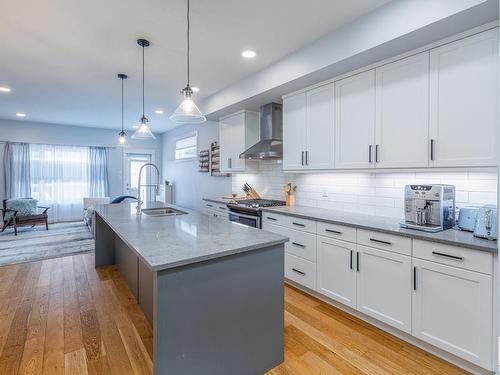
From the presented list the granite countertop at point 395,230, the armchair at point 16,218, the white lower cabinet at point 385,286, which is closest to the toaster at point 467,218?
the granite countertop at point 395,230

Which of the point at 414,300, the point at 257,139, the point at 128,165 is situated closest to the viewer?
the point at 414,300

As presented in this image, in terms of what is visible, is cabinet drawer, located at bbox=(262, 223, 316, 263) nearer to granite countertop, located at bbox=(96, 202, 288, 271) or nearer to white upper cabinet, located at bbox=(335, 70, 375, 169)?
white upper cabinet, located at bbox=(335, 70, 375, 169)

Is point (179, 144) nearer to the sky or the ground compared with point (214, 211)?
nearer to the sky

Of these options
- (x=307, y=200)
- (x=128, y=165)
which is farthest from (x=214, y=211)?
(x=128, y=165)

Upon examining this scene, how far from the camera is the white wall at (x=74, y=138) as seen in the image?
6.68 meters

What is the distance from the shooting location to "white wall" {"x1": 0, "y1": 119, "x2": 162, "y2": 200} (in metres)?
6.68

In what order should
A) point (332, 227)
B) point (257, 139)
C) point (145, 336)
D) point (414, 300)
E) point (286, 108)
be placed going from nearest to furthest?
point (414, 300), point (145, 336), point (332, 227), point (286, 108), point (257, 139)

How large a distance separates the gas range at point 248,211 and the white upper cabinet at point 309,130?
0.59 metres

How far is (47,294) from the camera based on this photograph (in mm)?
3037

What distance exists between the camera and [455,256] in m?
1.82

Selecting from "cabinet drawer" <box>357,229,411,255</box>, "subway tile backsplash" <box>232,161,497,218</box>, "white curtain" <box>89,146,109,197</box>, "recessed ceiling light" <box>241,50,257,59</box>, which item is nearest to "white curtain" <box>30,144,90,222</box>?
"white curtain" <box>89,146,109,197</box>

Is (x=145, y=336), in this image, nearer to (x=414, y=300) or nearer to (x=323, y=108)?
(x=414, y=300)

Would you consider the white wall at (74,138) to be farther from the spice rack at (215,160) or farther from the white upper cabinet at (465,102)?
the white upper cabinet at (465,102)

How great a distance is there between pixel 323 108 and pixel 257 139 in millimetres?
1568
